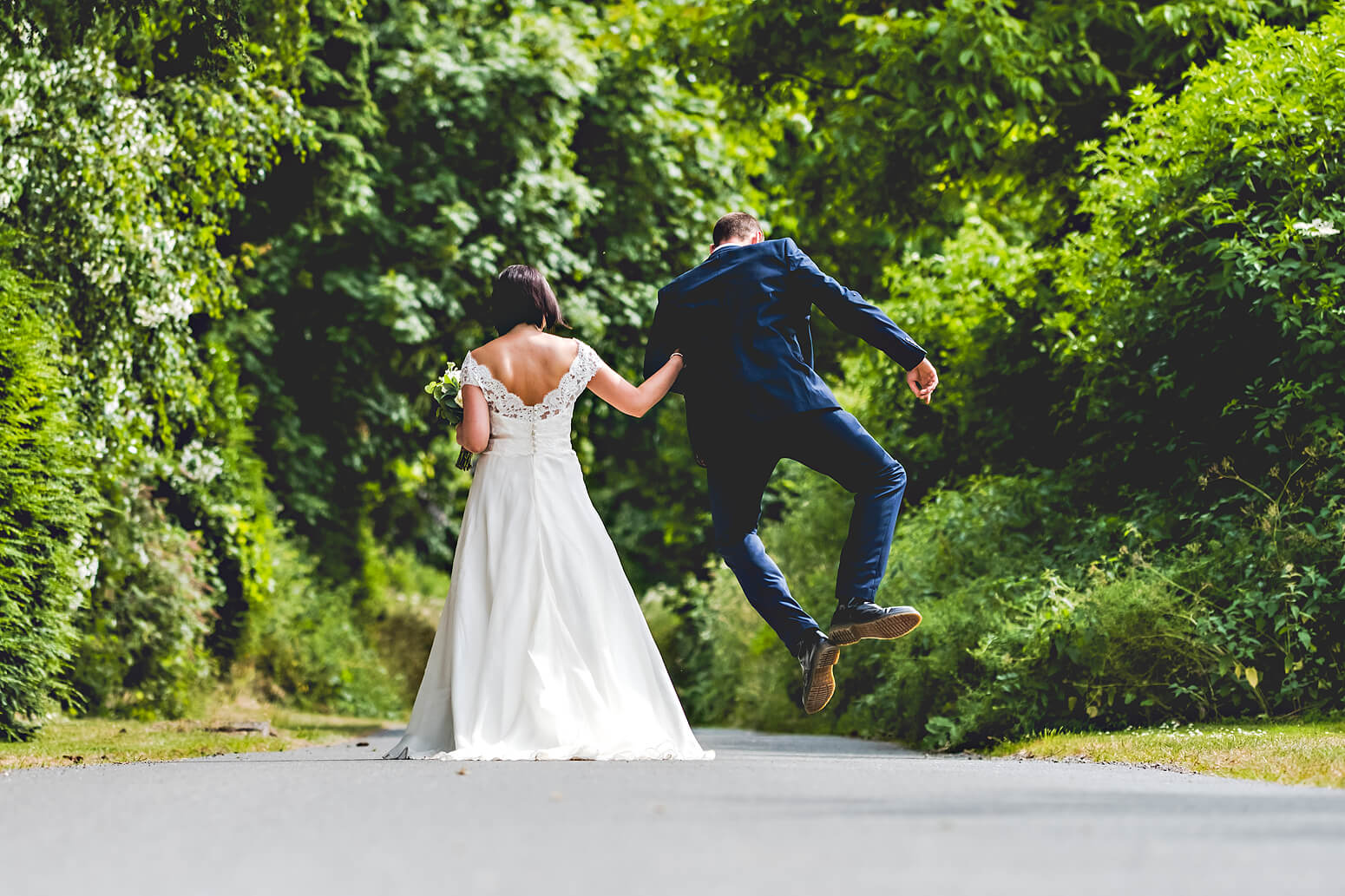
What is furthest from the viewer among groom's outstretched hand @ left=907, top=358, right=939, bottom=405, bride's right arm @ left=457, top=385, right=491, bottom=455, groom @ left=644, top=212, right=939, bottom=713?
bride's right arm @ left=457, top=385, right=491, bottom=455

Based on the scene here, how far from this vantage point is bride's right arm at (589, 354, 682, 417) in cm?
812

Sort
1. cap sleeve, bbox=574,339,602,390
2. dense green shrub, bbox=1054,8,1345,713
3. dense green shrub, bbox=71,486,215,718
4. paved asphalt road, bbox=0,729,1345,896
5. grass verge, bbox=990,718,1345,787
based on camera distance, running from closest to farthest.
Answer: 1. paved asphalt road, bbox=0,729,1345,896
2. grass verge, bbox=990,718,1345,787
3. cap sleeve, bbox=574,339,602,390
4. dense green shrub, bbox=1054,8,1345,713
5. dense green shrub, bbox=71,486,215,718

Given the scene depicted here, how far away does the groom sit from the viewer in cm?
790

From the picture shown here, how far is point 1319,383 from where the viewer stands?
32.4 feet

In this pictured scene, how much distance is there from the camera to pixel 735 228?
8383 mm

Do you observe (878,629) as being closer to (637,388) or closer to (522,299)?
(637,388)

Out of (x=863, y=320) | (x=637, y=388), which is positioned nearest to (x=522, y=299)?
(x=637, y=388)

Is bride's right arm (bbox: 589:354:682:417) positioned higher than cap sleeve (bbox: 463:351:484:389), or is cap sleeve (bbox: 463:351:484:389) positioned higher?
cap sleeve (bbox: 463:351:484:389)

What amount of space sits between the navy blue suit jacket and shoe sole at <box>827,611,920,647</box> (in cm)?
103

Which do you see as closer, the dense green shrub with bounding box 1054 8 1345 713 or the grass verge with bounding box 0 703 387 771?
the grass verge with bounding box 0 703 387 771

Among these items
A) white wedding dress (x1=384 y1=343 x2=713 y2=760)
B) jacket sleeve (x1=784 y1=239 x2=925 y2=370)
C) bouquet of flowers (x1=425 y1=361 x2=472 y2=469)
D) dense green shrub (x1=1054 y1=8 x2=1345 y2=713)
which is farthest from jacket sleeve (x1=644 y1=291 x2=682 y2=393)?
dense green shrub (x1=1054 y1=8 x2=1345 y2=713)

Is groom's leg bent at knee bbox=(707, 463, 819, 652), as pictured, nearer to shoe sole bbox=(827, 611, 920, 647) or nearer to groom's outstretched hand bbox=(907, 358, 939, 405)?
shoe sole bbox=(827, 611, 920, 647)

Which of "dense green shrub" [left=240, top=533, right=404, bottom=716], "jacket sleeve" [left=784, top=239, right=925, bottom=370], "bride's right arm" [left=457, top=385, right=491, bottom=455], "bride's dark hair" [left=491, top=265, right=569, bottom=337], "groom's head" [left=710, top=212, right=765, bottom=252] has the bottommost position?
"dense green shrub" [left=240, top=533, right=404, bottom=716]

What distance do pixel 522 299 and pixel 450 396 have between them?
2.16ft
